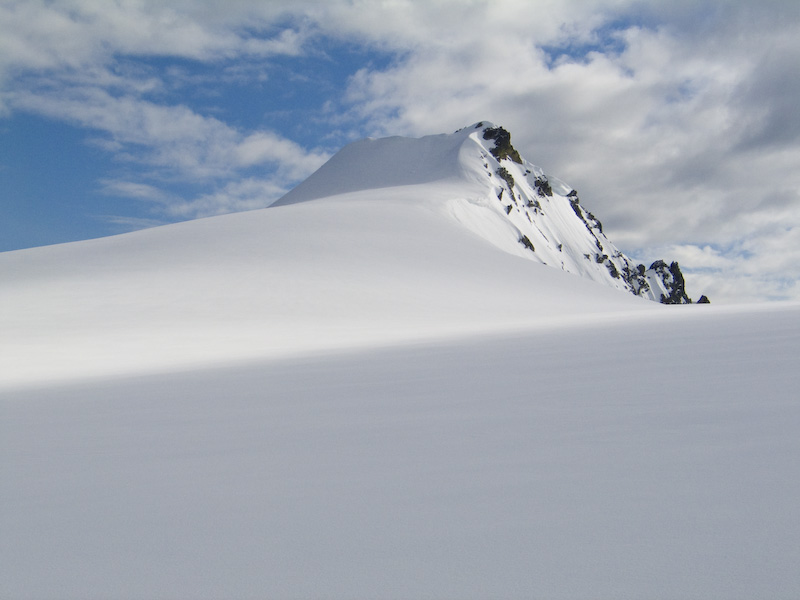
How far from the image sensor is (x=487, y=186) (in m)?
64.9

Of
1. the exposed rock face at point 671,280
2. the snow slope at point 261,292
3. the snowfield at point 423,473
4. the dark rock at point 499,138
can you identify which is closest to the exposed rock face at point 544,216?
the dark rock at point 499,138

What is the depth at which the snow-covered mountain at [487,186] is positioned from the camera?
54016 millimetres

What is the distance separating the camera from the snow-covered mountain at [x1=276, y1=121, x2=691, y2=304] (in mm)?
54016

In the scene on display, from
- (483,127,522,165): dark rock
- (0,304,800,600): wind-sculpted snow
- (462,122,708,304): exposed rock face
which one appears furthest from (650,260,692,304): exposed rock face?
(0,304,800,600): wind-sculpted snow

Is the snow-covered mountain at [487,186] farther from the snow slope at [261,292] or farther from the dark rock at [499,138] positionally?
the snow slope at [261,292]

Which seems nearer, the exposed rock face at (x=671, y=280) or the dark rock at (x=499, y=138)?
the dark rock at (x=499, y=138)

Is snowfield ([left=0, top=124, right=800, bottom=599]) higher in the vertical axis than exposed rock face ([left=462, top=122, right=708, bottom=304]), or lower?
lower

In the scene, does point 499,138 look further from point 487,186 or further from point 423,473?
point 423,473

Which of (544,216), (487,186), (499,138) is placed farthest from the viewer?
(544,216)

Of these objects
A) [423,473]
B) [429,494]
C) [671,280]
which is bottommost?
[429,494]

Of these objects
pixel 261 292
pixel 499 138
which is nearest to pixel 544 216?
pixel 499 138

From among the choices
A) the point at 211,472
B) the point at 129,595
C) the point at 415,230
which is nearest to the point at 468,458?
the point at 211,472

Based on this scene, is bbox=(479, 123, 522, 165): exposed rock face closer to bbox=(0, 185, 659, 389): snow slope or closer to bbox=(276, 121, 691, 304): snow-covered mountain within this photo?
bbox=(276, 121, 691, 304): snow-covered mountain

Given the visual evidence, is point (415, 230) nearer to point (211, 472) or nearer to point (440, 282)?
point (440, 282)
